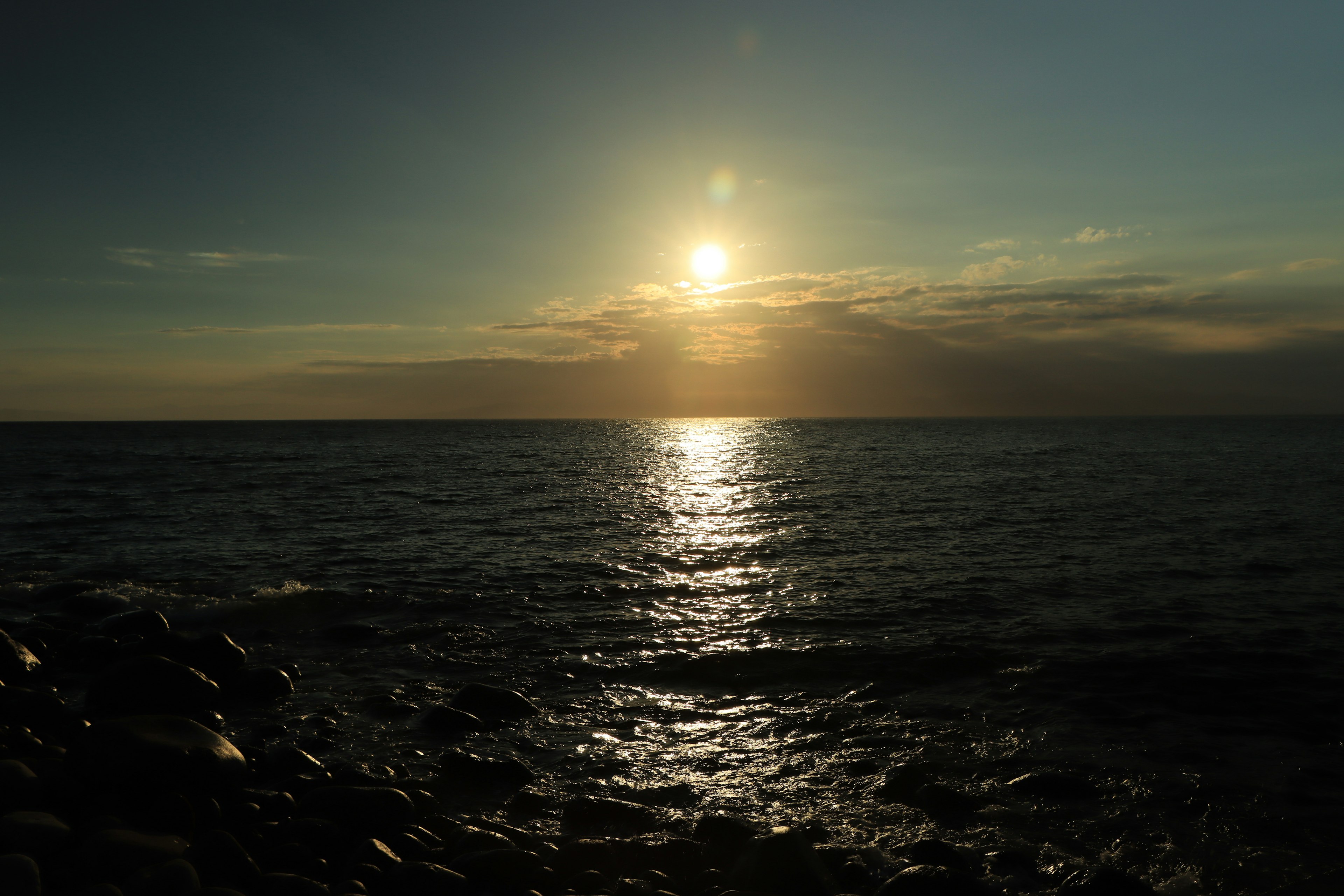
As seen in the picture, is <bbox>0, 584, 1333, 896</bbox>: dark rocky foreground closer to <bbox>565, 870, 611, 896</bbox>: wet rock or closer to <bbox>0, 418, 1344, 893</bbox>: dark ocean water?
<bbox>565, 870, 611, 896</bbox>: wet rock

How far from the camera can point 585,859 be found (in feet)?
23.1

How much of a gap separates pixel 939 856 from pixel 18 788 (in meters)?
9.45

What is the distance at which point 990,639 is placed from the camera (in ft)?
46.4

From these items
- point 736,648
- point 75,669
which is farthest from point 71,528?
point 736,648

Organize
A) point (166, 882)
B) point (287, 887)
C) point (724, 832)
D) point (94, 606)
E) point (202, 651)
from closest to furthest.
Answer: point (166, 882)
point (287, 887)
point (724, 832)
point (202, 651)
point (94, 606)

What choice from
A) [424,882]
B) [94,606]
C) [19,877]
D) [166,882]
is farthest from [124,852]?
[94,606]

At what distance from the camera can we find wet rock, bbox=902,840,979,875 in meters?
6.98

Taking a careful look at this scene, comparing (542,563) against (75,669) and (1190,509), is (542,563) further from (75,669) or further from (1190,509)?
(1190,509)

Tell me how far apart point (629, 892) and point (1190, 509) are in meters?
35.4

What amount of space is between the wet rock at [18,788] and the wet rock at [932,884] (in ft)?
27.9

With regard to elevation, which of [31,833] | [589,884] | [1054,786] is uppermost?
[31,833]

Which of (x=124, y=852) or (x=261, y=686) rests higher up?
(x=124, y=852)

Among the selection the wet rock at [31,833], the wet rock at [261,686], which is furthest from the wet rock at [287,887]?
the wet rock at [261,686]

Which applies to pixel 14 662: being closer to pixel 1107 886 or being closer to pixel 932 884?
pixel 932 884
